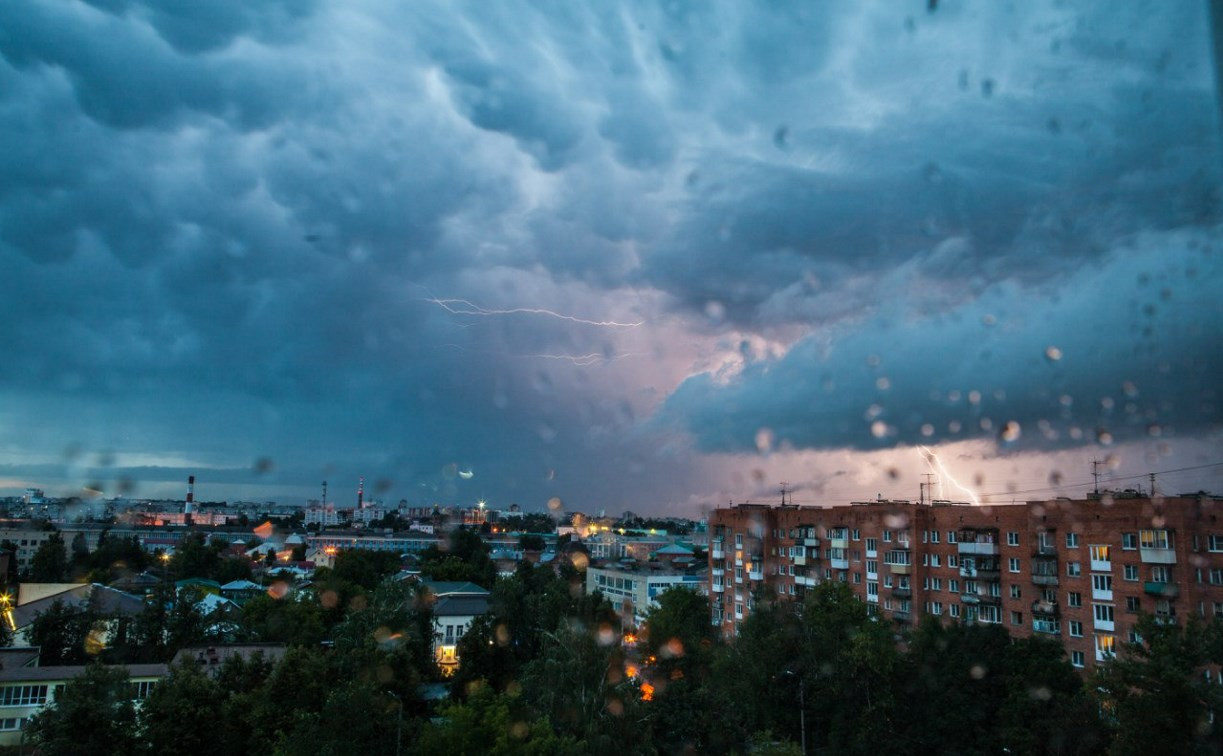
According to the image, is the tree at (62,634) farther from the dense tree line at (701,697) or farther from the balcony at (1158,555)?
the balcony at (1158,555)

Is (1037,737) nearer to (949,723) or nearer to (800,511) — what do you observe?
(949,723)

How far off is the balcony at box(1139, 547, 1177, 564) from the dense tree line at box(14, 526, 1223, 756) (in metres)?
2.72

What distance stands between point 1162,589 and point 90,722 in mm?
19502

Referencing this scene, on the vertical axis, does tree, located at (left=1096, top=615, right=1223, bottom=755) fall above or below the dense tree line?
above

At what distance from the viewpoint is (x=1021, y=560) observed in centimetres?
1766

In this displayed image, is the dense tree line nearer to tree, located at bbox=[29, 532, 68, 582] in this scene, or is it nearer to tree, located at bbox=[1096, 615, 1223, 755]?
tree, located at bbox=[1096, 615, 1223, 755]

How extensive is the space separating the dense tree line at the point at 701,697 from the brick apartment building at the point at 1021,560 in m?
2.11

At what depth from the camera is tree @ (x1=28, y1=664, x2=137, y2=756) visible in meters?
10.8

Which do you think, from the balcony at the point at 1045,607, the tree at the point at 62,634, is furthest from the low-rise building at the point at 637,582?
the tree at the point at 62,634

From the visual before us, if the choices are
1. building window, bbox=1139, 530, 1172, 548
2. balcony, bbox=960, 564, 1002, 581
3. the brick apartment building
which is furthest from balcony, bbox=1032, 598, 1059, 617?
building window, bbox=1139, 530, 1172, 548

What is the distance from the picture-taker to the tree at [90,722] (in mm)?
10758

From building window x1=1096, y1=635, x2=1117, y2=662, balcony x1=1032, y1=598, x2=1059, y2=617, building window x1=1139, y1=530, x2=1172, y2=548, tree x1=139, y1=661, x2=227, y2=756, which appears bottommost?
tree x1=139, y1=661, x2=227, y2=756

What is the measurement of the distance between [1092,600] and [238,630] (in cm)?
2498

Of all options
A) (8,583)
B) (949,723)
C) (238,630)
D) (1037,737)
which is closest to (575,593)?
(238,630)
